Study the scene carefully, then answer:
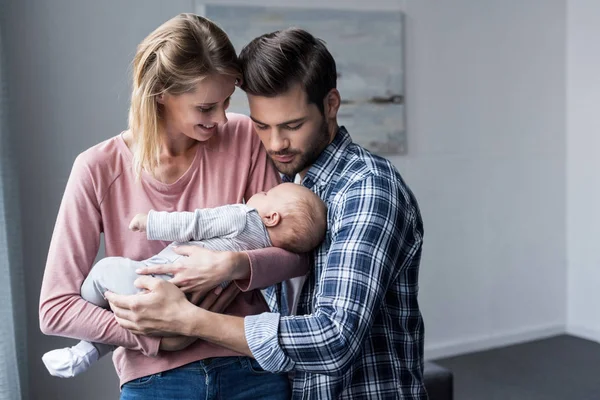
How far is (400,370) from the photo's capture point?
1862mm

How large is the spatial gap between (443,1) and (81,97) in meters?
Result: 2.44

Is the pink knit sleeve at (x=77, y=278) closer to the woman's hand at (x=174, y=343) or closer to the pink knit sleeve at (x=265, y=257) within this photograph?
the woman's hand at (x=174, y=343)

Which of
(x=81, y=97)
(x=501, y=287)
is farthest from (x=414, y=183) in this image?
(x=81, y=97)

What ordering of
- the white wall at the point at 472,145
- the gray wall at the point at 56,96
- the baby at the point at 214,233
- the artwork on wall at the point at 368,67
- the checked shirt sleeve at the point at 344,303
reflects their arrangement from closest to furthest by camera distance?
1. the checked shirt sleeve at the point at 344,303
2. the baby at the point at 214,233
3. the gray wall at the point at 56,96
4. the white wall at the point at 472,145
5. the artwork on wall at the point at 368,67

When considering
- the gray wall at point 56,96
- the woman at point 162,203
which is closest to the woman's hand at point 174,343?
the woman at point 162,203

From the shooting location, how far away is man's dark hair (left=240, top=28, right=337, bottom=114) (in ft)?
6.04

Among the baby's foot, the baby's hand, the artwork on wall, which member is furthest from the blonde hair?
the artwork on wall

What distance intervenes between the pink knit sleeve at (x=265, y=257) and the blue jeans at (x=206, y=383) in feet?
0.65

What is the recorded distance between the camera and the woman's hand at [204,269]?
1701mm

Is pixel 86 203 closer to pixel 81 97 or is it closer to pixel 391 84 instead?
pixel 81 97

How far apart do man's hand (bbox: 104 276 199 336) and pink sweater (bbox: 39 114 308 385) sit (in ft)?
0.20

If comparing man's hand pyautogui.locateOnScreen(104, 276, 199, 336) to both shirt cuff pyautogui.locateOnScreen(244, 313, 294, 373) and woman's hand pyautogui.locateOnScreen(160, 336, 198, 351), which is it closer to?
woman's hand pyautogui.locateOnScreen(160, 336, 198, 351)

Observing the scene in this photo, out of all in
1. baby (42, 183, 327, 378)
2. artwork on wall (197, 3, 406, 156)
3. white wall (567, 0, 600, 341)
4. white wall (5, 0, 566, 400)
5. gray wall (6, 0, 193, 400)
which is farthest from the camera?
white wall (567, 0, 600, 341)

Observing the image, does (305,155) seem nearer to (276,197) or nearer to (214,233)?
(276,197)
